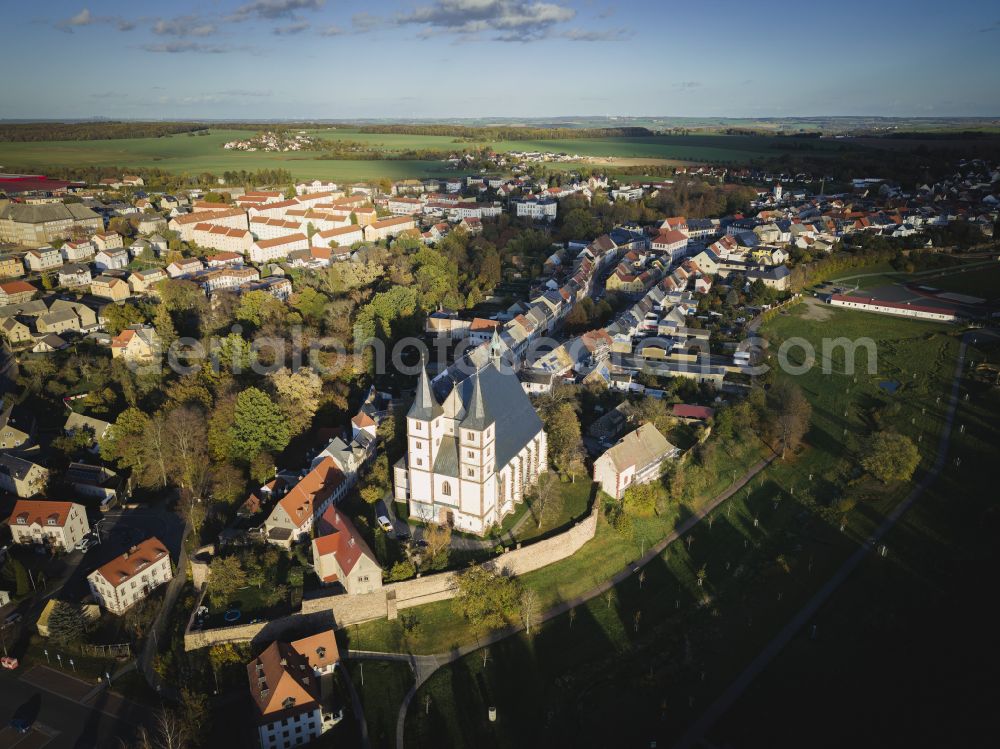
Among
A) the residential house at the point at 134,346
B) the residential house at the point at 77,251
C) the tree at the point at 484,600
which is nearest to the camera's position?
the tree at the point at 484,600

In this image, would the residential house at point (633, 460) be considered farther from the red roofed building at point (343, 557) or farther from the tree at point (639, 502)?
the red roofed building at point (343, 557)

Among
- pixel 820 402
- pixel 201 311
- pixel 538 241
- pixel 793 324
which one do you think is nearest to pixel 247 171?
pixel 538 241

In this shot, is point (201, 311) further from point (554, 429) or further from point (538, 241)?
point (538, 241)

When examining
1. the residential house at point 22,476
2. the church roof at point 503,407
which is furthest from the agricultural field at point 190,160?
the church roof at point 503,407

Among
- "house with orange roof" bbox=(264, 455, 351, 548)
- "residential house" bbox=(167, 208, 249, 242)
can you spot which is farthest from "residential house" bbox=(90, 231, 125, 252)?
"house with orange roof" bbox=(264, 455, 351, 548)

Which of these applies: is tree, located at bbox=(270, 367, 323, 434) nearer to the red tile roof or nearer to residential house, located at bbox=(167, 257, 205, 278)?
the red tile roof

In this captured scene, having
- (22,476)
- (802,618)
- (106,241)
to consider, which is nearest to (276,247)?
(106,241)
